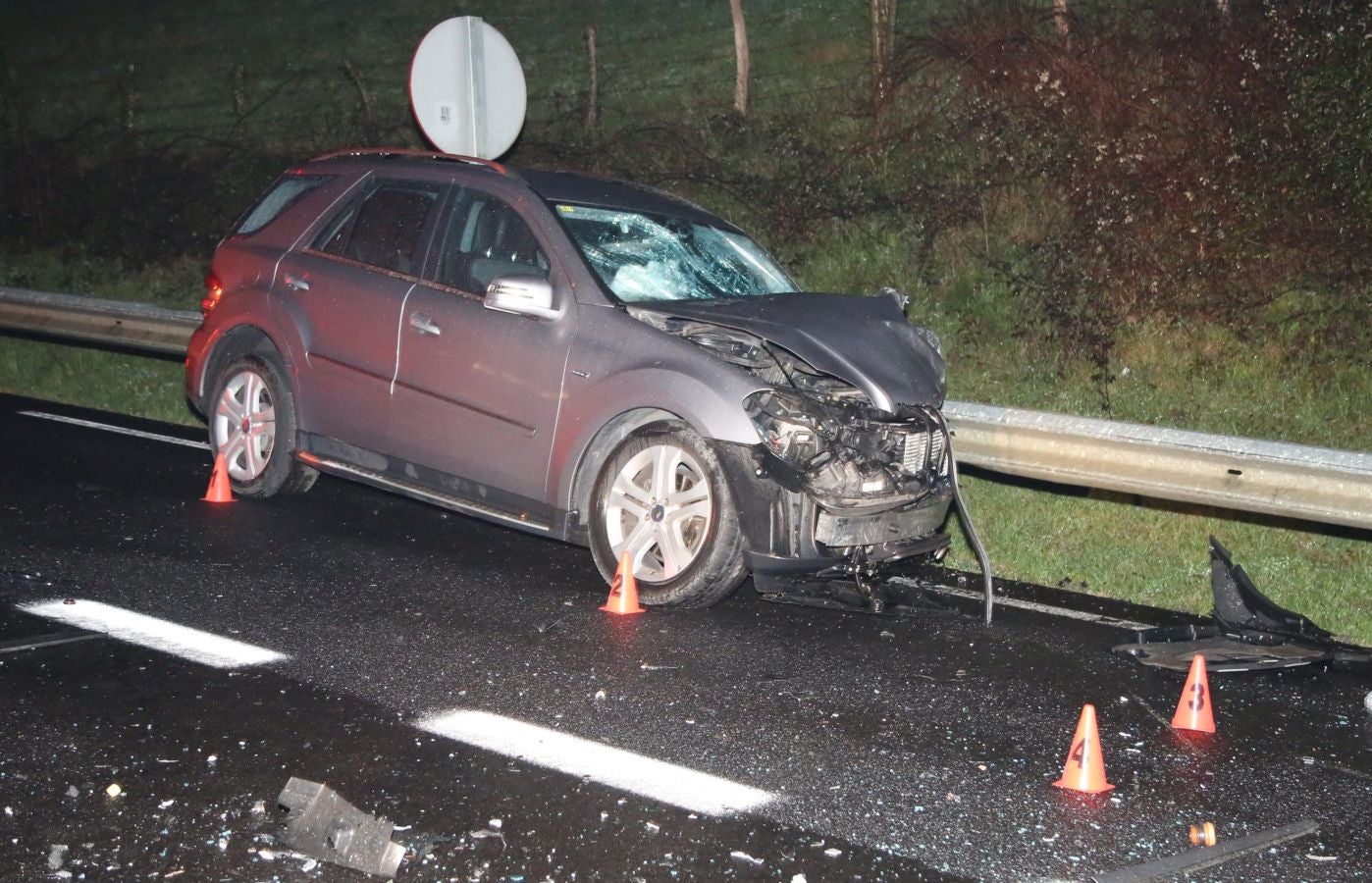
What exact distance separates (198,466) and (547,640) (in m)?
4.22

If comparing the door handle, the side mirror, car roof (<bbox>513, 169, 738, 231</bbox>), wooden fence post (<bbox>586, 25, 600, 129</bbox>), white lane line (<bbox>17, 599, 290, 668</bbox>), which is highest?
wooden fence post (<bbox>586, 25, 600, 129</bbox>)

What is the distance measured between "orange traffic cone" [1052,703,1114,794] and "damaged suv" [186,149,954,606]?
6.28 ft

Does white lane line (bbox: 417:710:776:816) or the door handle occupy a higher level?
the door handle

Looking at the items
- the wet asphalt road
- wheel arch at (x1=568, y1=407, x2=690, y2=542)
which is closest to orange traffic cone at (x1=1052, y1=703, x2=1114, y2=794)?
the wet asphalt road

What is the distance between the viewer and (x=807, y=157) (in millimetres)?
15852

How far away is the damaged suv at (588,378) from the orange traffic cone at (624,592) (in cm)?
13

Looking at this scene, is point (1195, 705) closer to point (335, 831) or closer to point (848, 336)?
point (848, 336)

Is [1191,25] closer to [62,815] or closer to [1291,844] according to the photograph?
[1291,844]

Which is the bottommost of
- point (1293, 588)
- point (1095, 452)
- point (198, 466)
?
point (198, 466)

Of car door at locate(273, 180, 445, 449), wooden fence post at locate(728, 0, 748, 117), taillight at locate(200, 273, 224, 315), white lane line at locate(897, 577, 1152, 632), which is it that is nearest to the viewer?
white lane line at locate(897, 577, 1152, 632)

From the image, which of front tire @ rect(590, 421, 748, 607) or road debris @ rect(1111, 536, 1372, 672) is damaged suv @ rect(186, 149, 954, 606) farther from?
road debris @ rect(1111, 536, 1372, 672)

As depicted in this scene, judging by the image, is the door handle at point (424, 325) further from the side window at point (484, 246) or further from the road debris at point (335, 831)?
the road debris at point (335, 831)

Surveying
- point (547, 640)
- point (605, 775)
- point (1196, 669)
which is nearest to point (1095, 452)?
point (1196, 669)

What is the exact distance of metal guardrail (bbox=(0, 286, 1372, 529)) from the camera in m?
6.56
